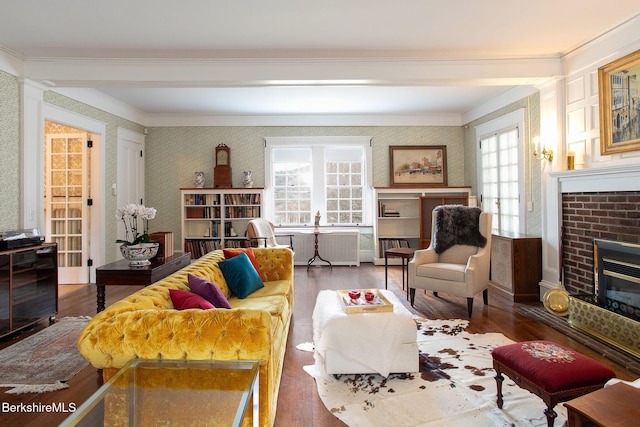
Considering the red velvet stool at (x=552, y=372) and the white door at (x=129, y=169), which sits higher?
the white door at (x=129, y=169)

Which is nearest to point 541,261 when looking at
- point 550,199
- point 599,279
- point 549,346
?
point 550,199

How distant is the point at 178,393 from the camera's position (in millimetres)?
1669

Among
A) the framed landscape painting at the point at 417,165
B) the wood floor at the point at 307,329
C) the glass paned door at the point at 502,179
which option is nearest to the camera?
the wood floor at the point at 307,329

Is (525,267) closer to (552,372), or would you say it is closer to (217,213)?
(552,372)

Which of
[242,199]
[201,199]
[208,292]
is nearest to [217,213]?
[201,199]

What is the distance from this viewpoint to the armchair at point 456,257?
4156mm

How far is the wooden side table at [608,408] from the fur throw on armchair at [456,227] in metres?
3.02

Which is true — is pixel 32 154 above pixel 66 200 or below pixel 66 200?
above

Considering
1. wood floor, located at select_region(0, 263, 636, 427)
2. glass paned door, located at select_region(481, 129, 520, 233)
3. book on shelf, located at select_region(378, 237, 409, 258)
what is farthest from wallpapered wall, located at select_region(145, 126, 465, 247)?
wood floor, located at select_region(0, 263, 636, 427)

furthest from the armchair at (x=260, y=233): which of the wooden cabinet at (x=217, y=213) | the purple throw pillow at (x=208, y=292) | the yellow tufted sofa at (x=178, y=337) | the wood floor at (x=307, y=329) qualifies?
the yellow tufted sofa at (x=178, y=337)

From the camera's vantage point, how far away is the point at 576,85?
415cm

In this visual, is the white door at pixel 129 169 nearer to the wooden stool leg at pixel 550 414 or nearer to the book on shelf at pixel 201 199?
the book on shelf at pixel 201 199

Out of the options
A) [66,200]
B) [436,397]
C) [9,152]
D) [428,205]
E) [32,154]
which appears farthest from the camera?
[428,205]

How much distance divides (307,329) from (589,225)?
3.01 metres
